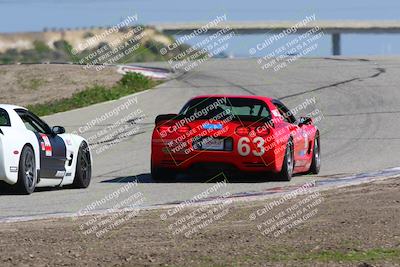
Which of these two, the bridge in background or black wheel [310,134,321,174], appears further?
the bridge in background

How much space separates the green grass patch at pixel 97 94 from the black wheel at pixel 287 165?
44.7ft

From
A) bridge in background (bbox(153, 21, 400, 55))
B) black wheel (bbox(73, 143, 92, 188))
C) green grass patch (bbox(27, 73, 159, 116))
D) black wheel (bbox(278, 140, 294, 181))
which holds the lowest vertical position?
bridge in background (bbox(153, 21, 400, 55))

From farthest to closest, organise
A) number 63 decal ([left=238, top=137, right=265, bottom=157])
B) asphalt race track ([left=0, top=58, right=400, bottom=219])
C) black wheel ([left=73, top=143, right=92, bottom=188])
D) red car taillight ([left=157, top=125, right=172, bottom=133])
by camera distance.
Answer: red car taillight ([left=157, top=125, right=172, bottom=133]), number 63 decal ([left=238, top=137, right=265, bottom=157]), black wheel ([left=73, top=143, right=92, bottom=188]), asphalt race track ([left=0, top=58, right=400, bottom=219])

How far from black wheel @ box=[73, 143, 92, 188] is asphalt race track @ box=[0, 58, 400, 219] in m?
0.18

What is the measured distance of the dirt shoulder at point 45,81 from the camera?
3288 cm

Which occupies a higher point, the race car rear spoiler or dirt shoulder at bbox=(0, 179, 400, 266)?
dirt shoulder at bbox=(0, 179, 400, 266)

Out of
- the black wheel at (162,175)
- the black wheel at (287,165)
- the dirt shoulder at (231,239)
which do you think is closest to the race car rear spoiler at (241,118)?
the black wheel at (287,165)

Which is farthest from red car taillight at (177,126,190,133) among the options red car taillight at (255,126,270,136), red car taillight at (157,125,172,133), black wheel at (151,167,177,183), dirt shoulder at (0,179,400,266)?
dirt shoulder at (0,179,400,266)

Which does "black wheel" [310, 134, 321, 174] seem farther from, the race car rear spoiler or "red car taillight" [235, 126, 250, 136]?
"red car taillight" [235, 126, 250, 136]

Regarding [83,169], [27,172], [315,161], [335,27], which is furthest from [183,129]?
[335,27]

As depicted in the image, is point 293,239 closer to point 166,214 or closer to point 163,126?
point 166,214

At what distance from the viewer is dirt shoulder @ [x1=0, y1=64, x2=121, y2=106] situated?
3288 centimetres

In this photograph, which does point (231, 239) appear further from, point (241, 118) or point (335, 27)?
point (335, 27)

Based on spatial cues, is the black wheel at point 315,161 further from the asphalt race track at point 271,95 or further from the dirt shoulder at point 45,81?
the dirt shoulder at point 45,81
